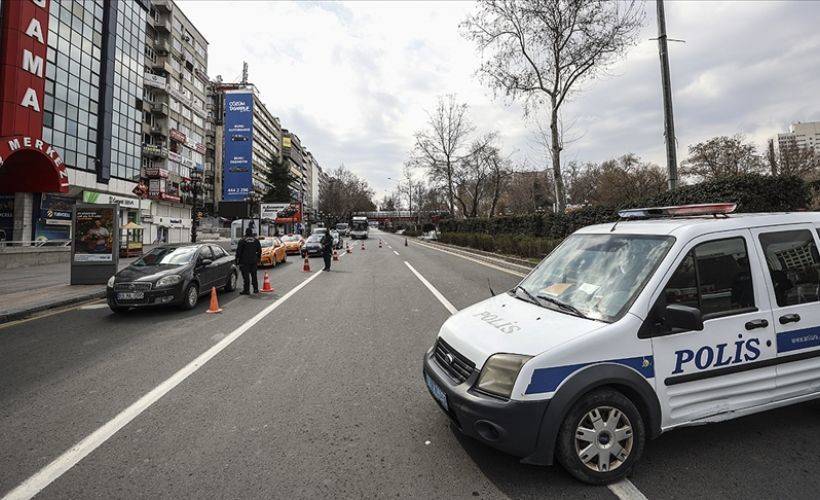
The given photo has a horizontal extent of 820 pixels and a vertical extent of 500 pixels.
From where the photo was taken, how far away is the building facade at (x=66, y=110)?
75.2 ft

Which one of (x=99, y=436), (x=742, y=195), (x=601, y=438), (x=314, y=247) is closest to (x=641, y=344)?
(x=601, y=438)

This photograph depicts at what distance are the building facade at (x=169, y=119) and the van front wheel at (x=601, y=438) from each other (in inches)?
1884

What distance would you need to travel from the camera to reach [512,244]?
827 inches

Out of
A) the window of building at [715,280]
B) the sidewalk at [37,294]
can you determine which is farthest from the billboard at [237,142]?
the window of building at [715,280]

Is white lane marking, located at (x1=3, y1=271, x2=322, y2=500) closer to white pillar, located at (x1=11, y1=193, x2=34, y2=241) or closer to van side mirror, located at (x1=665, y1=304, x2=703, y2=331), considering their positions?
van side mirror, located at (x1=665, y1=304, x2=703, y2=331)

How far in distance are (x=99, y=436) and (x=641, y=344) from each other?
13.8 ft

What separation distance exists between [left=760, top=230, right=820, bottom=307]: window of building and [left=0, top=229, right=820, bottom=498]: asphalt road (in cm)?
110

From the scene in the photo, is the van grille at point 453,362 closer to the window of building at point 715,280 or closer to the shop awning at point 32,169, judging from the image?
the window of building at point 715,280

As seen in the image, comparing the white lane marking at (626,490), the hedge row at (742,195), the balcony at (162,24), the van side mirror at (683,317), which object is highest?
the balcony at (162,24)

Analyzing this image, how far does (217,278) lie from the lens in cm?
1070

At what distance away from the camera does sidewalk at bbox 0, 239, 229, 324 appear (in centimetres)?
848

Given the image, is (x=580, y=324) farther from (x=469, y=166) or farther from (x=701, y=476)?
(x=469, y=166)

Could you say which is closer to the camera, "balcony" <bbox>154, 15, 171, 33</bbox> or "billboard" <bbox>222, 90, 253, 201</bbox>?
"balcony" <bbox>154, 15, 171, 33</bbox>

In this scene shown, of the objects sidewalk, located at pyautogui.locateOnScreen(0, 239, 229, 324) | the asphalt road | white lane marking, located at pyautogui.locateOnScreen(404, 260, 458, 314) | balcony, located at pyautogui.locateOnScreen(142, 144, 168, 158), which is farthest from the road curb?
balcony, located at pyautogui.locateOnScreen(142, 144, 168, 158)
